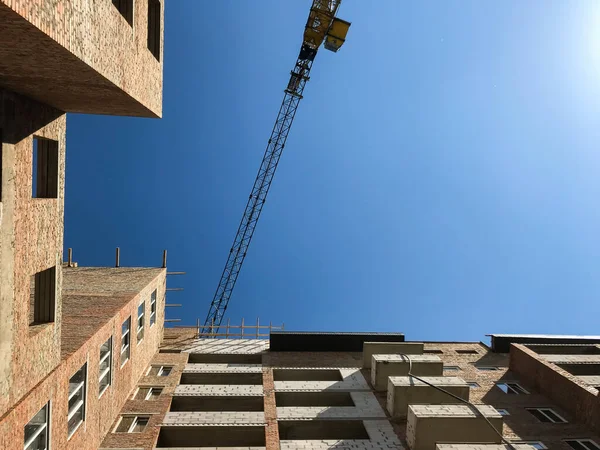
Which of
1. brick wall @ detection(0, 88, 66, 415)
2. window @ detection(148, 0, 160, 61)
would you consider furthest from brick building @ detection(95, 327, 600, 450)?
window @ detection(148, 0, 160, 61)

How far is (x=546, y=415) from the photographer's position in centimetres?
2284

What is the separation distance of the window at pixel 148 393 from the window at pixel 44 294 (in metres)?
11.0

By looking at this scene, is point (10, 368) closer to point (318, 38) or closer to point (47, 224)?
point (47, 224)

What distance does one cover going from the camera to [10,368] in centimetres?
1155

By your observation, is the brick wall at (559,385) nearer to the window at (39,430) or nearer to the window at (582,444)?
the window at (582,444)

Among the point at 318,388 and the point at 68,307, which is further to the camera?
the point at 318,388

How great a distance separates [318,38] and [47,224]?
47.2 meters

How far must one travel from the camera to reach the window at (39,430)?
13.5 m

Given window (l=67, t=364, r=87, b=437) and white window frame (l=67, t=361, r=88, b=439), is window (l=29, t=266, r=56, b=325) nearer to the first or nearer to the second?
white window frame (l=67, t=361, r=88, b=439)

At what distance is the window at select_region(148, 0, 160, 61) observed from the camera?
54.2 feet

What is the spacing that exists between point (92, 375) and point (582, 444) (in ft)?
74.6

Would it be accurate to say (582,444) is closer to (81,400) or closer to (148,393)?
(148,393)

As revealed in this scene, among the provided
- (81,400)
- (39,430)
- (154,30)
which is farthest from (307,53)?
(39,430)

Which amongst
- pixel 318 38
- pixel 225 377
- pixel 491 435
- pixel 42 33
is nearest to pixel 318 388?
pixel 225 377
